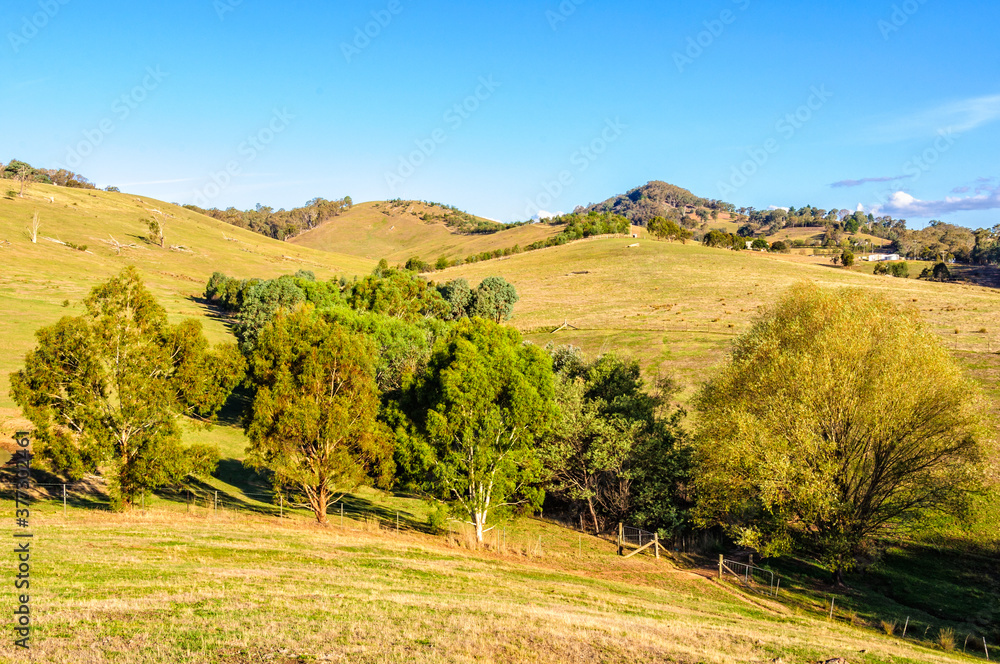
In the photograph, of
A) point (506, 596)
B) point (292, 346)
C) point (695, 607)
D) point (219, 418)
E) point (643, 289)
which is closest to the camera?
point (506, 596)

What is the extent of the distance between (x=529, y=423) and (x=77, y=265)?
133 meters

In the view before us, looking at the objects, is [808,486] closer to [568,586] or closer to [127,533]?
[568,586]

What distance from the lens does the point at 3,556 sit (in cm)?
2061

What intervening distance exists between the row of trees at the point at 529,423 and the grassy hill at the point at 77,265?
76.6 feet

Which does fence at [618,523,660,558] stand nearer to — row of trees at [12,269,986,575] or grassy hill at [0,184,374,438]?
row of trees at [12,269,986,575]

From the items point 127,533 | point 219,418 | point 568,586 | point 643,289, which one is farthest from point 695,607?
point 643,289

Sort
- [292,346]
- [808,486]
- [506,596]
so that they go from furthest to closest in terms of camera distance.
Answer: [292,346] → [808,486] → [506,596]

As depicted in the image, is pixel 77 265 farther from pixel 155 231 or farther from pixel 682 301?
pixel 682 301

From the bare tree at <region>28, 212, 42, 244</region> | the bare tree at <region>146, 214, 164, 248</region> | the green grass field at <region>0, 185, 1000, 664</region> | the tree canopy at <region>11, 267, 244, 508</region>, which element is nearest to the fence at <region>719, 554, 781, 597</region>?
the green grass field at <region>0, 185, 1000, 664</region>

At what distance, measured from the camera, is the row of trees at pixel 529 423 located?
32.8m

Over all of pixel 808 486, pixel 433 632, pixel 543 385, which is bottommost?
pixel 433 632

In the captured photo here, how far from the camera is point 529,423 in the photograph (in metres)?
39.2

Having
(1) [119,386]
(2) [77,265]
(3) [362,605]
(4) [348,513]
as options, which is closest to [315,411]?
(1) [119,386]

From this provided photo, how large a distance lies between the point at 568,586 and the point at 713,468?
44.8ft
